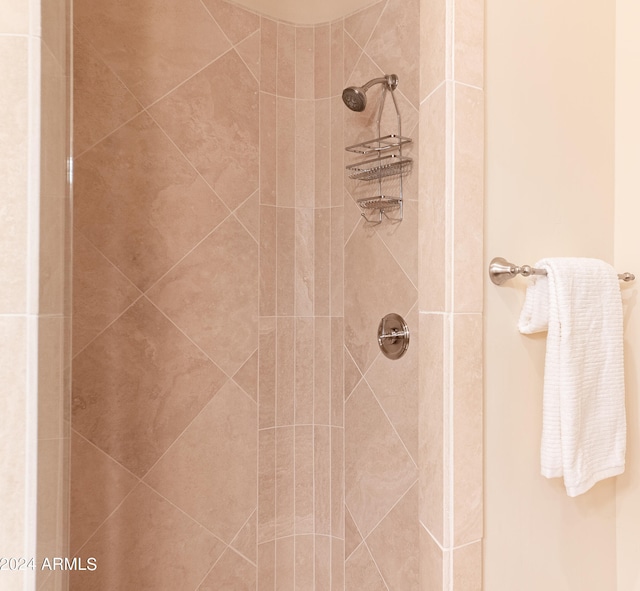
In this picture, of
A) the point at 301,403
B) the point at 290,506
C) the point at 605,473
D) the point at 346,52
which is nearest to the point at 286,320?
the point at 301,403

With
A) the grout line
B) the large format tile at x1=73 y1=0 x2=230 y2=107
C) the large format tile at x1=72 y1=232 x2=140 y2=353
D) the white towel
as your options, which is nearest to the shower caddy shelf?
the grout line

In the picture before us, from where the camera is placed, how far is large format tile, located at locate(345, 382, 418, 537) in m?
1.63

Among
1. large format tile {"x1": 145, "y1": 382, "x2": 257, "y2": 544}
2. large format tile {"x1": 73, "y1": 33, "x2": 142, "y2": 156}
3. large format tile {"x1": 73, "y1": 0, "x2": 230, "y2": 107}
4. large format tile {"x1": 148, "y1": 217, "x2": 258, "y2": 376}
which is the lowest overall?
large format tile {"x1": 145, "y1": 382, "x2": 257, "y2": 544}

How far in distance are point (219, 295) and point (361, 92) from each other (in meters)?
0.77

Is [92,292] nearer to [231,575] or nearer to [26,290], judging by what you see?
[26,290]

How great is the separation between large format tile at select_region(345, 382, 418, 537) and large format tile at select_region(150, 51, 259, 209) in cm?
80

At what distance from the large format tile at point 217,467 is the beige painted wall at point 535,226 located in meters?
0.94

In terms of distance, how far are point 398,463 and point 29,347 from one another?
124 centimetres

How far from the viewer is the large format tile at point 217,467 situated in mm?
1614

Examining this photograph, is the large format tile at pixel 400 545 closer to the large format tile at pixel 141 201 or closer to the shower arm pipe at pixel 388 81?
the large format tile at pixel 141 201

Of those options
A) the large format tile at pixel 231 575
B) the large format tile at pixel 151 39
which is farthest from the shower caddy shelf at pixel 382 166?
the large format tile at pixel 231 575

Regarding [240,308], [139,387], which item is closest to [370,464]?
[240,308]

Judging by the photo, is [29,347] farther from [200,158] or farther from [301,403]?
[301,403]

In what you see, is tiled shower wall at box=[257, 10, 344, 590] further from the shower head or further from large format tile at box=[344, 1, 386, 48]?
the shower head
